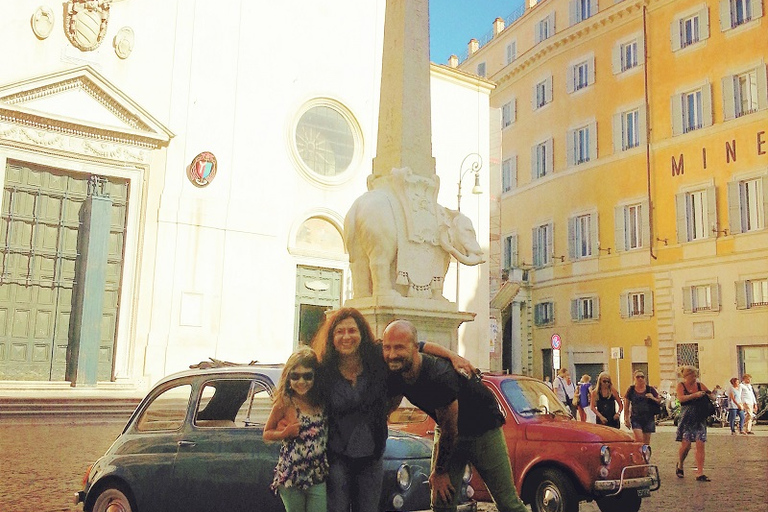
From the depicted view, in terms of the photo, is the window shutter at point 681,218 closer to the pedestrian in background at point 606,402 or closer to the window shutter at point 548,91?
the window shutter at point 548,91

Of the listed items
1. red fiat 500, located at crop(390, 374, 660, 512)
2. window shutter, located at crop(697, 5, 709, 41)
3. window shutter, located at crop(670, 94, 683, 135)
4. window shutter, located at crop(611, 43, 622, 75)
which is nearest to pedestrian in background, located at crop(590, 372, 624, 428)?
red fiat 500, located at crop(390, 374, 660, 512)

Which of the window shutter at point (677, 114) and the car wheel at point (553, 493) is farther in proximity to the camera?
the window shutter at point (677, 114)

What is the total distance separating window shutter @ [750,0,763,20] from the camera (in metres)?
23.9

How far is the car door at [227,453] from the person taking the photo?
501cm

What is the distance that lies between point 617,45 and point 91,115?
19.9 meters

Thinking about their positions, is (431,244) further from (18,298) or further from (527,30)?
(527,30)

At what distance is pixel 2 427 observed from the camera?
14.0 m

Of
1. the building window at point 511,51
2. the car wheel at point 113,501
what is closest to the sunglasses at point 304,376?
the car wheel at point 113,501

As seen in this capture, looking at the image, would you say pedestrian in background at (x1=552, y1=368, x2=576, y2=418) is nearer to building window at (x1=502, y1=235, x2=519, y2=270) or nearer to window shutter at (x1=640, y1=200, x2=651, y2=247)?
window shutter at (x1=640, y1=200, x2=651, y2=247)

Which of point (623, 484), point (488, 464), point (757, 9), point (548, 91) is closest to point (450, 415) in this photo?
point (488, 464)

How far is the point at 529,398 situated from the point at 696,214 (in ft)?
66.1

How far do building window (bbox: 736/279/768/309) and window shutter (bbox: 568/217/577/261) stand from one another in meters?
7.47

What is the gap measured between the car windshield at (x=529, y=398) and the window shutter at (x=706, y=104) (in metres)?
20.5

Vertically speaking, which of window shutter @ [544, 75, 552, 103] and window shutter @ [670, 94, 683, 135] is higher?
window shutter @ [544, 75, 552, 103]
